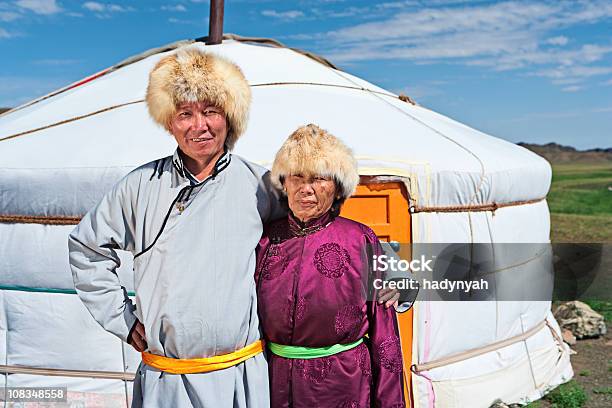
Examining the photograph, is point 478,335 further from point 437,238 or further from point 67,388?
point 67,388

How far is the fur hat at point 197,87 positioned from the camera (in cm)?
184

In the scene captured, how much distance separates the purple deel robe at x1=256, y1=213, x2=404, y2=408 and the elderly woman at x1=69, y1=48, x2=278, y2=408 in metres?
0.05

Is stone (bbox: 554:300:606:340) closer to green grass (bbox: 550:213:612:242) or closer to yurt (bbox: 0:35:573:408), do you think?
yurt (bbox: 0:35:573:408)

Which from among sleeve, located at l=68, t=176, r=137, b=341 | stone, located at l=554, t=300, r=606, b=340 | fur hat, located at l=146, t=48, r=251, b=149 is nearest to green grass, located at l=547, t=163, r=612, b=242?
stone, located at l=554, t=300, r=606, b=340

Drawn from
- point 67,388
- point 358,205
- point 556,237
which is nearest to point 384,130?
point 358,205

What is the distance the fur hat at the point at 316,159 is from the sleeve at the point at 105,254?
0.42 m

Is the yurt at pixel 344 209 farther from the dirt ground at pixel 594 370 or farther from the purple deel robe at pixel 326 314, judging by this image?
the purple deel robe at pixel 326 314

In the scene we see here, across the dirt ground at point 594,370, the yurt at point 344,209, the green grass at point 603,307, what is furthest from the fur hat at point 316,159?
the green grass at point 603,307

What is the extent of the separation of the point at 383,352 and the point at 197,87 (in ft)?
2.87

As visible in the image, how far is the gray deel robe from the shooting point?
71.2 inches

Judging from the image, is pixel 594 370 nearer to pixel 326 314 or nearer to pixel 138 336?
pixel 326 314

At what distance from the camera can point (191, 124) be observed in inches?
72.8

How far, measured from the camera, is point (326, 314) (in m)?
1.90

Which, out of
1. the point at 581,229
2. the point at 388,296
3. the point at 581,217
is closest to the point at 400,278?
the point at 388,296
